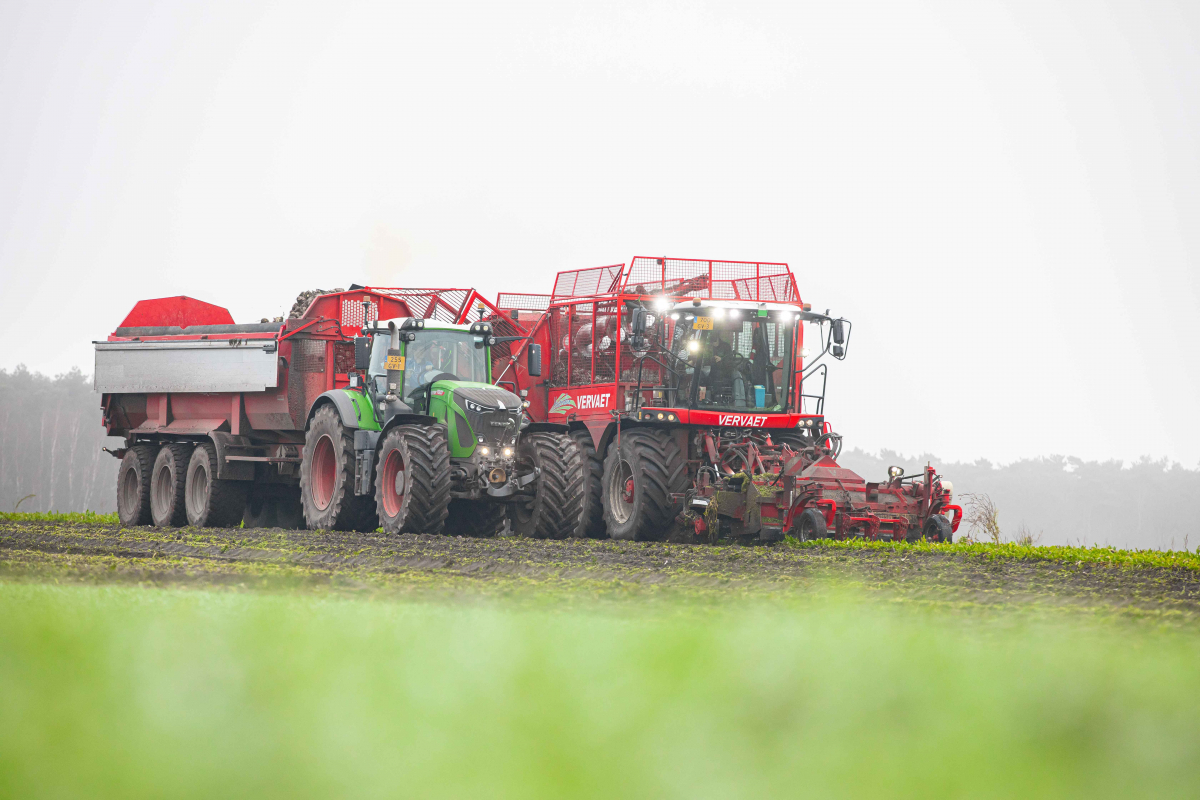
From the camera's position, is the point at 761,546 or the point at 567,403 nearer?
the point at 761,546

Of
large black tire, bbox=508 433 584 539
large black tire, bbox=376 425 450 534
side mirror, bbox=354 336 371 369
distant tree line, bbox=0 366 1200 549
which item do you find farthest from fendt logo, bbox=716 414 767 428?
distant tree line, bbox=0 366 1200 549

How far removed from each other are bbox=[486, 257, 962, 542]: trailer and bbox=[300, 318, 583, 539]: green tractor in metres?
0.65

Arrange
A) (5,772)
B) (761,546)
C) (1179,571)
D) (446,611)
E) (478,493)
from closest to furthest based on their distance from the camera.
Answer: (5,772) < (446,611) < (1179,571) < (761,546) < (478,493)

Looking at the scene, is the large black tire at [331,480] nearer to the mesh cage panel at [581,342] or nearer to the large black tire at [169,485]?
the large black tire at [169,485]

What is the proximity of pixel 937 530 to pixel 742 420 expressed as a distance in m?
2.84

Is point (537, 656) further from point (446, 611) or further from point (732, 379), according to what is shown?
point (732, 379)

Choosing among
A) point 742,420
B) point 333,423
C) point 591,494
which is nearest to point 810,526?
point 742,420

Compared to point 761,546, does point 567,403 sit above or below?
above

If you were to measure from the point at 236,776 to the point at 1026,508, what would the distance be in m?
109

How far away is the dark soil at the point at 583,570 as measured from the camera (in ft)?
15.7

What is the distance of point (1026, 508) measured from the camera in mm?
103312

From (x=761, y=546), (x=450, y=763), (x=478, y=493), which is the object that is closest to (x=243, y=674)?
(x=450, y=763)

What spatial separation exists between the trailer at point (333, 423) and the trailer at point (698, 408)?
0.63 meters

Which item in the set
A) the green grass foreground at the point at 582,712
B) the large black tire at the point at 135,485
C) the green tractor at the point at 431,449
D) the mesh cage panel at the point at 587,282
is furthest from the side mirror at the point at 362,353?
the green grass foreground at the point at 582,712
